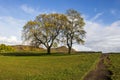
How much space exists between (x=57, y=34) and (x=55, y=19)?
18.8 ft

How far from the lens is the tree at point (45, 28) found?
8719cm

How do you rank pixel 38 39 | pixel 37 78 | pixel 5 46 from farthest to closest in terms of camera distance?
pixel 5 46 → pixel 38 39 → pixel 37 78

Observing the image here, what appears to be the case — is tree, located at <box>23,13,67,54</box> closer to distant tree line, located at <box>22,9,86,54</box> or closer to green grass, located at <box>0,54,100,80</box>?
distant tree line, located at <box>22,9,86,54</box>

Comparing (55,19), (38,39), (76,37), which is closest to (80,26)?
(76,37)

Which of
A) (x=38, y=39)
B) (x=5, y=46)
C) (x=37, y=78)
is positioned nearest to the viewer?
(x=37, y=78)

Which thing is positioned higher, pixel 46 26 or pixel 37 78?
pixel 46 26

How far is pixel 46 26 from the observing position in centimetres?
8738

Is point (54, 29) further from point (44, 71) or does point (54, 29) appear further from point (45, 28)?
point (44, 71)

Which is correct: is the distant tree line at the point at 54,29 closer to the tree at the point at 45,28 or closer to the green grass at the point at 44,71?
the tree at the point at 45,28

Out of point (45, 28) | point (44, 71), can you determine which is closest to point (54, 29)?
point (45, 28)

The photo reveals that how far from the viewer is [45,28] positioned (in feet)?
Result: 288

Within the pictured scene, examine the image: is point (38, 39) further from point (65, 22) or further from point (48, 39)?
point (65, 22)

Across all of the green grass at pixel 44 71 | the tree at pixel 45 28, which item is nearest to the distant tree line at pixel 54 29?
the tree at pixel 45 28

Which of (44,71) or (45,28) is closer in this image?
(44,71)
